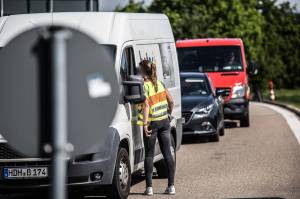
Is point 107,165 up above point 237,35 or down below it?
above

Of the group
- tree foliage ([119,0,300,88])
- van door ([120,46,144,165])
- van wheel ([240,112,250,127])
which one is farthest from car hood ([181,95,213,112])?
tree foliage ([119,0,300,88])

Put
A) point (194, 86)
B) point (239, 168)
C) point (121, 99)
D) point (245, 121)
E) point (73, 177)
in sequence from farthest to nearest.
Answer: point (245, 121)
point (194, 86)
point (239, 168)
point (121, 99)
point (73, 177)

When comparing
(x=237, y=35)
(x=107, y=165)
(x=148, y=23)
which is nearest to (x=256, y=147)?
(x=148, y=23)

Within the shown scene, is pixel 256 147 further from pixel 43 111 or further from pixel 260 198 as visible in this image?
pixel 43 111

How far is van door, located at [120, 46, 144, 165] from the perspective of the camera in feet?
37.0

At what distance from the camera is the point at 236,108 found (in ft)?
81.9

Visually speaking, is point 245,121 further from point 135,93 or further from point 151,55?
point 135,93

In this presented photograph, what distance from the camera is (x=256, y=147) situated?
18.3 metres

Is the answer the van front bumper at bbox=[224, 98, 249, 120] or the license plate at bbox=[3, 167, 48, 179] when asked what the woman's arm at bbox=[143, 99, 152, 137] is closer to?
the license plate at bbox=[3, 167, 48, 179]

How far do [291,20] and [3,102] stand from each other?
111801mm

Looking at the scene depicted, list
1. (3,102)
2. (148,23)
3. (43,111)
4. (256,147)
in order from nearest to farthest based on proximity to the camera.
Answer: (43,111) → (3,102) → (148,23) → (256,147)

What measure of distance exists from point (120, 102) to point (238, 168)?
4.12m

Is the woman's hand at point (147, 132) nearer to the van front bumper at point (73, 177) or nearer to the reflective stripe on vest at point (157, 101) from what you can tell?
the reflective stripe on vest at point (157, 101)

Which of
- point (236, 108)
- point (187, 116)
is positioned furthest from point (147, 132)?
point (236, 108)
